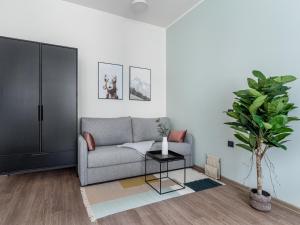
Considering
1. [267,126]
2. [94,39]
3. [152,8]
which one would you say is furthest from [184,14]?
[267,126]

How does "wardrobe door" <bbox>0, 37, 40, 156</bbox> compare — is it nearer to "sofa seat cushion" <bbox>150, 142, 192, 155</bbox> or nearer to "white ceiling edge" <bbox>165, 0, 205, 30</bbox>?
"sofa seat cushion" <bbox>150, 142, 192, 155</bbox>

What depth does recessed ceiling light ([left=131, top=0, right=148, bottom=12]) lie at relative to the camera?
3058 millimetres

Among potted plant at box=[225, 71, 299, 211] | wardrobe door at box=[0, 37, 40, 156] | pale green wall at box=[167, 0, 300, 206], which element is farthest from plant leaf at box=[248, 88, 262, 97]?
wardrobe door at box=[0, 37, 40, 156]

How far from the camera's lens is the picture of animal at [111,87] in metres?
3.62

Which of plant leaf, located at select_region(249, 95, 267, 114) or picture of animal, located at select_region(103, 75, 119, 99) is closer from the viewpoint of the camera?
plant leaf, located at select_region(249, 95, 267, 114)

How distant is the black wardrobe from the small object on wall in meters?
2.24

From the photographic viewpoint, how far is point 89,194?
2305 millimetres

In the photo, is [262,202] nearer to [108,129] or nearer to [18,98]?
[108,129]

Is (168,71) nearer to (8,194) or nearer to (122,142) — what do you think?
(122,142)

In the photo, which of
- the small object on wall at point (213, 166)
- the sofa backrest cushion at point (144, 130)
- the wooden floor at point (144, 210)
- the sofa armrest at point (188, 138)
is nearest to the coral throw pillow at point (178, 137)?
the sofa armrest at point (188, 138)

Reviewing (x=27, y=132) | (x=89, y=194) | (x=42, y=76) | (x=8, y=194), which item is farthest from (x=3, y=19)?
(x=89, y=194)

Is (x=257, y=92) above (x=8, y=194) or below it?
above

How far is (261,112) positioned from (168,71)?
266 centimetres

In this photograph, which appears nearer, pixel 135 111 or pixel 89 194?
pixel 89 194
